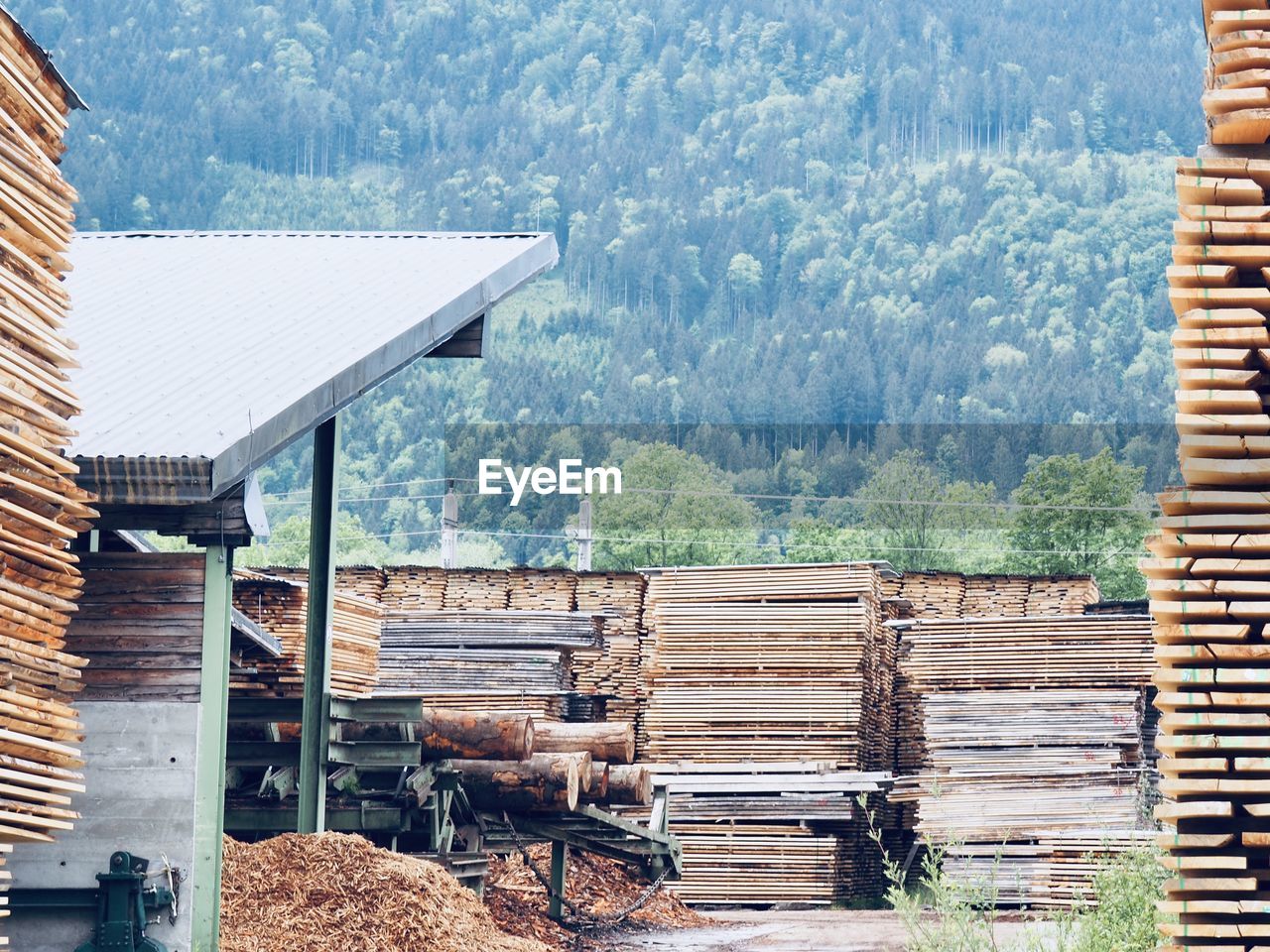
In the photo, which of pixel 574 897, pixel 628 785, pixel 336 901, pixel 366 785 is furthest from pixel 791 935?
pixel 336 901

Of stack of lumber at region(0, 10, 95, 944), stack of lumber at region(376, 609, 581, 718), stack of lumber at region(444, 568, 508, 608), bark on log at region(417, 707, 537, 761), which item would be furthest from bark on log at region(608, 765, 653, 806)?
stack of lumber at region(444, 568, 508, 608)

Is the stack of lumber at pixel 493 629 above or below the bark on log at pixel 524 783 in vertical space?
above

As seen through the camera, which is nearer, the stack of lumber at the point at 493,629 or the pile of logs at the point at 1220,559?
the pile of logs at the point at 1220,559

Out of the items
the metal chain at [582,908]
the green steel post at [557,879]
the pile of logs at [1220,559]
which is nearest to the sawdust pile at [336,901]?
the metal chain at [582,908]

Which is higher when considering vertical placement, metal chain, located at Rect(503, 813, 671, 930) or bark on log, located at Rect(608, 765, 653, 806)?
bark on log, located at Rect(608, 765, 653, 806)

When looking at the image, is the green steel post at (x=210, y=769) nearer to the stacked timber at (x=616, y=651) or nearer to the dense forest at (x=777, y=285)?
the stacked timber at (x=616, y=651)

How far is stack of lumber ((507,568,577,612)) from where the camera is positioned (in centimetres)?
2898

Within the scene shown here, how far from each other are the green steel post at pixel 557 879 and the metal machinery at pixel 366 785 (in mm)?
1254

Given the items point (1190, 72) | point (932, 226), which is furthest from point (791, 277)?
point (1190, 72)

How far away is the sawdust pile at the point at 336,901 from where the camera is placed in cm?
1226

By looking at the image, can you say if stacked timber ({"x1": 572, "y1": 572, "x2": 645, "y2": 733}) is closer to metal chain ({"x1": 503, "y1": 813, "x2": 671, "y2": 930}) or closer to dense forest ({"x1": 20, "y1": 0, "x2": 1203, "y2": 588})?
metal chain ({"x1": 503, "y1": 813, "x2": 671, "y2": 930})

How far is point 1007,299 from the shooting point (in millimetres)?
159500

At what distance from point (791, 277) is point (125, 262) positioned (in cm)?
16280

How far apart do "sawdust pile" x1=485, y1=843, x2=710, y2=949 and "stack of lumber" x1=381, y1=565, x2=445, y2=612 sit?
8.25 metres
